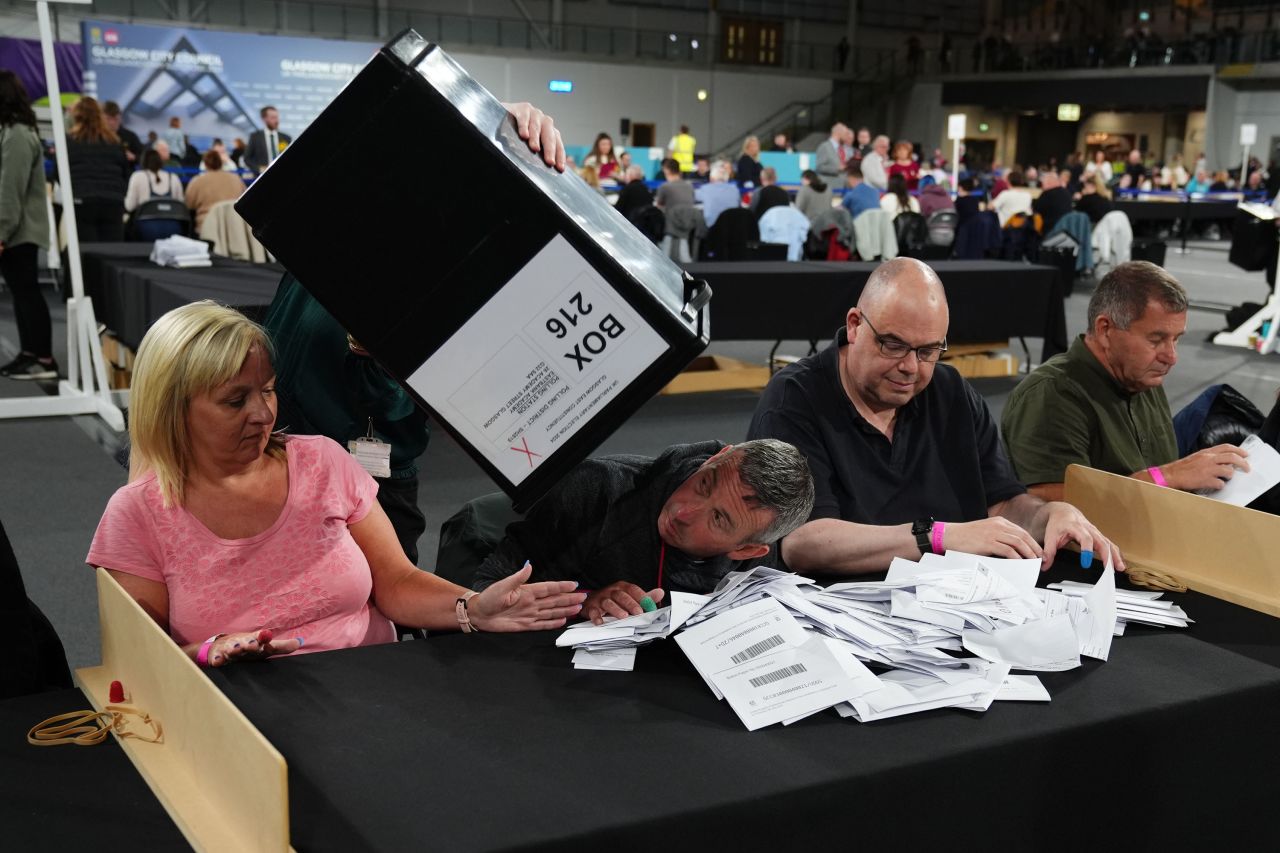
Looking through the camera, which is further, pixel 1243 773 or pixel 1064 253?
pixel 1064 253

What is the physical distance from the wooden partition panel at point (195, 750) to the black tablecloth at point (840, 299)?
16.0ft

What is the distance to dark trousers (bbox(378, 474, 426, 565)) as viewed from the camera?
8.22ft

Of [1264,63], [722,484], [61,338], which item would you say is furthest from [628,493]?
[1264,63]

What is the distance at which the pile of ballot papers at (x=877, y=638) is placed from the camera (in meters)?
1.38

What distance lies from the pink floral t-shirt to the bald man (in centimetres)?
76

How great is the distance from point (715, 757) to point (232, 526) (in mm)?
841

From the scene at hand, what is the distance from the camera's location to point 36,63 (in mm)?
15680

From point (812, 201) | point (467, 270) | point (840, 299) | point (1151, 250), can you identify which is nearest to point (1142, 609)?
point (467, 270)

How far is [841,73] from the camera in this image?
26.0 metres

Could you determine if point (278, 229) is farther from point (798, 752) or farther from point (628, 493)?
point (628, 493)

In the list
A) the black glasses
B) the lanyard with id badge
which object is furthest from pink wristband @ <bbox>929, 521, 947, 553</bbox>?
the lanyard with id badge

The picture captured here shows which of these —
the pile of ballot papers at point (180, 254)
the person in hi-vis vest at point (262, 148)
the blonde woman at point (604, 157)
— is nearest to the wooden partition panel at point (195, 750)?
the pile of ballot papers at point (180, 254)

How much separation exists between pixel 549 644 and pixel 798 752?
44 centimetres

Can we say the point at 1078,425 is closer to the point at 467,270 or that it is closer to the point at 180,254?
the point at 467,270
